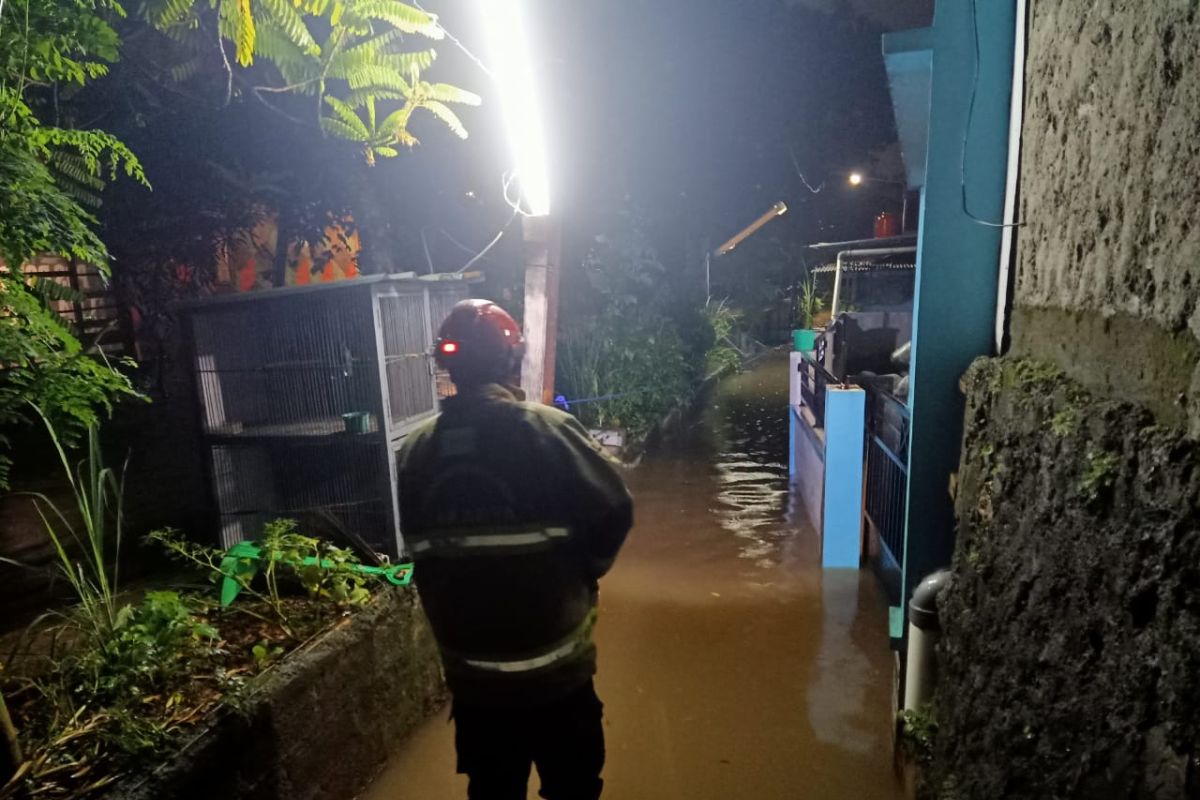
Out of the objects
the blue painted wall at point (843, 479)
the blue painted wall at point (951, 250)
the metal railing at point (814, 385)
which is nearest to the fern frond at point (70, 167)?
the blue painted wall at point (951, 250)

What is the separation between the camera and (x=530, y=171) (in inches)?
256

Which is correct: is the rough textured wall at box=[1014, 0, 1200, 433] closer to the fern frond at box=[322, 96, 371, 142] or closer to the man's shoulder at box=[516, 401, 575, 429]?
the man's shoulder at box=[516, 401, 575, 429]

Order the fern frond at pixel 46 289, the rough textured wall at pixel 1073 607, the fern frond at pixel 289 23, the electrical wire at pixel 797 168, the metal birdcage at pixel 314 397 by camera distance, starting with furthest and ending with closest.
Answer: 1. the electrical wire at pixel 797 168
2. the metal birdcage at pixel 314 397
3. the fern frond at pixel 289 23
4. the fern frond at pixel 46 289
5. the rough textured wall at pixel 1073 607

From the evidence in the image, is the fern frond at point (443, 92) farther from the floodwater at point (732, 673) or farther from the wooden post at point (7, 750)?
the floodwater at point (732, 673)

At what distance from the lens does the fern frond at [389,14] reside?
9.42 feet

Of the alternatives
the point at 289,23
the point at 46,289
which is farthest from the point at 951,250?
the point at 46,289

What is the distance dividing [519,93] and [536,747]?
16.6 feet

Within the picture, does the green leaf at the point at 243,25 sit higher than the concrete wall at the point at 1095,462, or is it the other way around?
the green leaf at the point at 243,25

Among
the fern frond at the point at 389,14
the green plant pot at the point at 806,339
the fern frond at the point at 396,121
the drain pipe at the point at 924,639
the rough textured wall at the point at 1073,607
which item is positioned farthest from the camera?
the green plant pot at the point at 806,339

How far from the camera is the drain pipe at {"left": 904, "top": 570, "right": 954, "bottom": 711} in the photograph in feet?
10.3

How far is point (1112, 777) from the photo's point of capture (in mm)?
1529

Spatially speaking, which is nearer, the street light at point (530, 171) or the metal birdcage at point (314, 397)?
the metal birdcage at point (314, 397)

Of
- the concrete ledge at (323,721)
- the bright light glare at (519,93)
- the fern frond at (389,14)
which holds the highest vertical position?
the bright light glare at (519,93)

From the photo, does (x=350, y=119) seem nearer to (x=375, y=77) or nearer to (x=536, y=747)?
(x=375, y=77)
